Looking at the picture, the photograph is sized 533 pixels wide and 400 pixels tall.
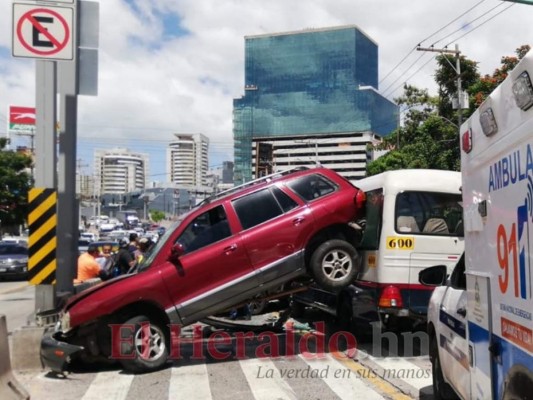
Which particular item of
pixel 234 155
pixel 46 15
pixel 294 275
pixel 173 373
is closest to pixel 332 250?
pixel 294 275

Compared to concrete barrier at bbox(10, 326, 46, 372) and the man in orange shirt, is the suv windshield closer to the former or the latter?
concrete barrier at bbox(10, 326, 46, 372)

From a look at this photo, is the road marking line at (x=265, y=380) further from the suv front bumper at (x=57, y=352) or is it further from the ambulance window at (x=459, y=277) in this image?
the ambulance window at (x=459, y=277)

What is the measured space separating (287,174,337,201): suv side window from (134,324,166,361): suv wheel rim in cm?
275

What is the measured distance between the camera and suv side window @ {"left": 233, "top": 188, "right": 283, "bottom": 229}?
8477 mm

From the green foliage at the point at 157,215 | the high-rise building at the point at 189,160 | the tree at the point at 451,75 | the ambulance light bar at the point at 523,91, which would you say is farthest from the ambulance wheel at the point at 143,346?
the green foliage at the point at 157,215

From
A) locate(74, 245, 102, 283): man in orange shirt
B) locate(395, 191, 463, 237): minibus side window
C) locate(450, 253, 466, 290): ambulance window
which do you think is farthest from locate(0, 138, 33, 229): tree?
locate(450, 253, 466, 290): ambulance window

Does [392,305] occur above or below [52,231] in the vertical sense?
below

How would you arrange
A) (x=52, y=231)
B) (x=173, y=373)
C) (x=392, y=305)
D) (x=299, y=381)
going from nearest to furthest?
(x=299, y=381) → (x=173, y=373) → (x=392, y=305) → (x=52, y=231)

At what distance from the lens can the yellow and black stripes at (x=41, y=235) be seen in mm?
8906

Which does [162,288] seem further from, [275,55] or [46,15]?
[275,55]

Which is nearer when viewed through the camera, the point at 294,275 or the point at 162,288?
the point at 162,288

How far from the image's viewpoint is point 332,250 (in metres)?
8.52

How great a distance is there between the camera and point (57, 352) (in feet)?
24.2

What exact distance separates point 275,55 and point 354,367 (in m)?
95.3
